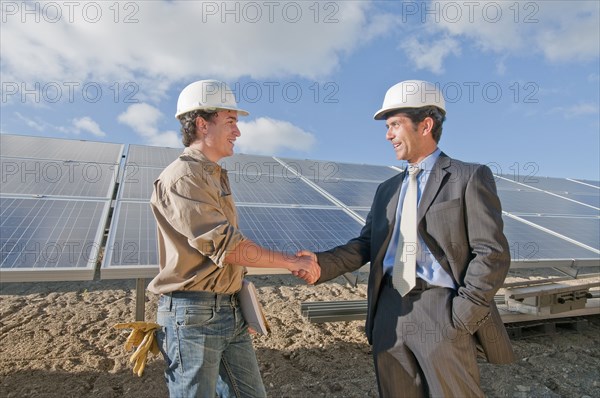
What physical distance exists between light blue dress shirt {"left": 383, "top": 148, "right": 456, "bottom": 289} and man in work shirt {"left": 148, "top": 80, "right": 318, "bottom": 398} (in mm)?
838

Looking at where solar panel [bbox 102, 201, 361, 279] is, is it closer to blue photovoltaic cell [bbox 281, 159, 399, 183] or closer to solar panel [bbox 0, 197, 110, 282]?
solar panel [bbox 0, 197, 110, 282]

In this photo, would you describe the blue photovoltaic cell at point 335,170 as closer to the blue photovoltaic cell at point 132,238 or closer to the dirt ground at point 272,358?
the dirt ground at point 272,358

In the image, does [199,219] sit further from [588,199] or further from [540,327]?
[588,199]

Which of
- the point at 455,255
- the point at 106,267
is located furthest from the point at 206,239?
the point at 106,267

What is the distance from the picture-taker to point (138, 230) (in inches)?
178

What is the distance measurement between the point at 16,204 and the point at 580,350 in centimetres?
783

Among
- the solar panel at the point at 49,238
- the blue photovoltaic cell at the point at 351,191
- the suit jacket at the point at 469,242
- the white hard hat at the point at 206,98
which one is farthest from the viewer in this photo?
the blue photovoltaic cell at the point at 351,191

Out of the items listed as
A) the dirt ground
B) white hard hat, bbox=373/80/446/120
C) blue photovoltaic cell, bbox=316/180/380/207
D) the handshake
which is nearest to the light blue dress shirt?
white hard hat, bbox=373/80/446/120

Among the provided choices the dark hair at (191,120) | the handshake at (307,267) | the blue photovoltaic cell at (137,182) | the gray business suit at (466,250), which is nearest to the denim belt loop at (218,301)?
the handshake at (307,267)

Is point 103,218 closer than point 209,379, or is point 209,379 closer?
point 209,379

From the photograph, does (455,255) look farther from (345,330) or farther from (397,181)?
(345,330)

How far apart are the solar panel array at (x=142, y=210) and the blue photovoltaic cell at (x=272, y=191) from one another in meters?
0.02

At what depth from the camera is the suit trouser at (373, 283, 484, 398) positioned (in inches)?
101

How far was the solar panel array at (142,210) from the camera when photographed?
400 cm
